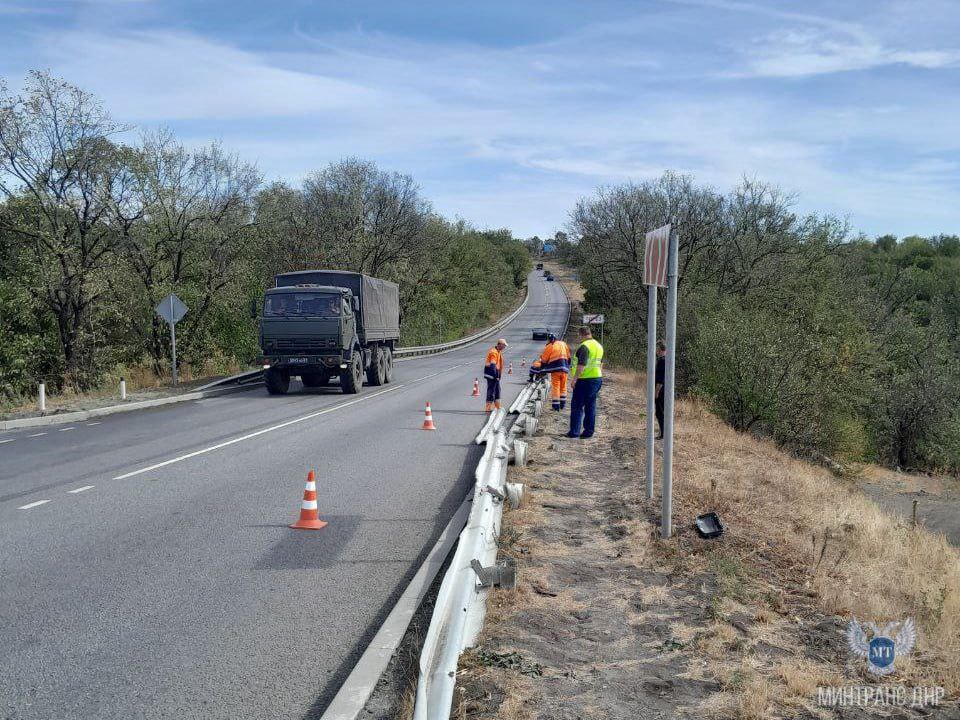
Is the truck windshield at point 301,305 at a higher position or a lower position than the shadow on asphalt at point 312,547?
higher

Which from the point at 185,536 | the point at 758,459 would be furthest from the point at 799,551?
the point at 758,459

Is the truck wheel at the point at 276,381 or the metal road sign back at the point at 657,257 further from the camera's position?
the truck wheel at the point at 276,381

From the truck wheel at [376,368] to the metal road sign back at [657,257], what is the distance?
20.4 m

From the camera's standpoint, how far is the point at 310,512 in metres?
7.80

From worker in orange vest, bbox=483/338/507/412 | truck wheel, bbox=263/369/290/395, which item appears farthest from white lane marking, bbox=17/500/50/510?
truck wheel, bbox=263/369/290/395

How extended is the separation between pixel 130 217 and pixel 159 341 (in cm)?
643

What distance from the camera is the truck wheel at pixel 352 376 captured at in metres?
23.4

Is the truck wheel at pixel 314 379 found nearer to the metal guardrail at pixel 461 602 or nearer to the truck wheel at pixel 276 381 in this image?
the truck wheel at pixel 276 381

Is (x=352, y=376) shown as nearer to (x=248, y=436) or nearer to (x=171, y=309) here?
(x=171, y=309)

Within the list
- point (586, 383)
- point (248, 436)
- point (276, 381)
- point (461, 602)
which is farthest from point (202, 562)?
point (276, 381)

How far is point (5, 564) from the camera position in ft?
21.3

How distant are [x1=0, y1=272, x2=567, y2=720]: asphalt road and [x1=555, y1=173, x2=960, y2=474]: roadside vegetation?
13997 millimetres

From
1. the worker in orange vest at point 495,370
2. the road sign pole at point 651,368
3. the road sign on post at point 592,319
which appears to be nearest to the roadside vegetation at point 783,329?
the road sign on post at point 592,319

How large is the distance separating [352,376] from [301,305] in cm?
255
